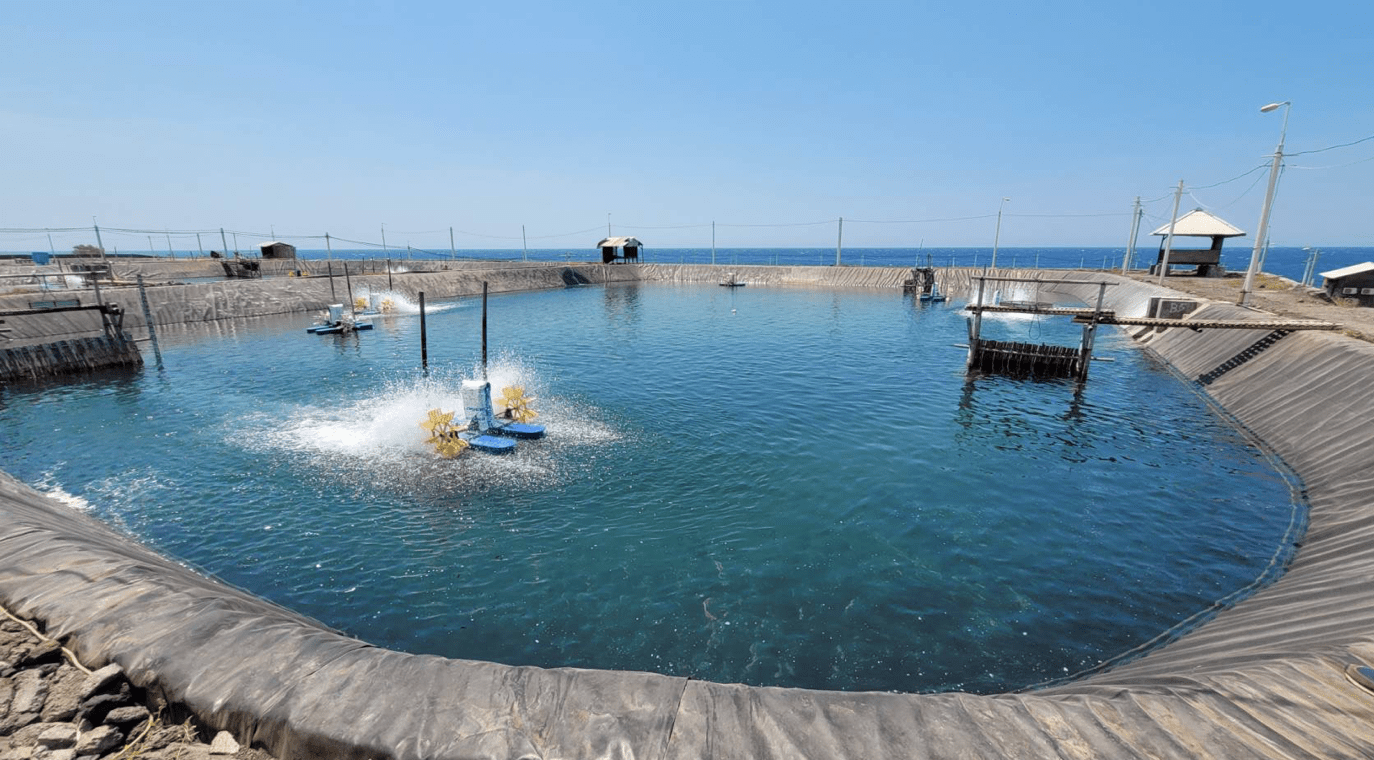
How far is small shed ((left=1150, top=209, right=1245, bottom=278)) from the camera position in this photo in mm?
47719

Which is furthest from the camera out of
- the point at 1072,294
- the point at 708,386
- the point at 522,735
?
the point at 1072,294

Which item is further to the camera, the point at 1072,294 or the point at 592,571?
the point at 1072,294

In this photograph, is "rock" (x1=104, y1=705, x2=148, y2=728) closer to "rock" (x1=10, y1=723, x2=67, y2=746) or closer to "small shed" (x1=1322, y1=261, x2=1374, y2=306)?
"rock" (x1=10, y1=723, x2=67, y2=746)

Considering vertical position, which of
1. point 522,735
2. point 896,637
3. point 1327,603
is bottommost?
point 896,637

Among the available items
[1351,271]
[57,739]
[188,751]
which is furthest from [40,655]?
[1351,271]

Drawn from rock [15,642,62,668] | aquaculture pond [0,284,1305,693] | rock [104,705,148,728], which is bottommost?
aquaculture pond [0,284,1305,693]

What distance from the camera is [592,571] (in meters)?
11.7

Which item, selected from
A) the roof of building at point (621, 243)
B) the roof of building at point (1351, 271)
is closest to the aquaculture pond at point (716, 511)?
the roof of building at point (1351, 271)

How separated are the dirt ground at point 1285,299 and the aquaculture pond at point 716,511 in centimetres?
629

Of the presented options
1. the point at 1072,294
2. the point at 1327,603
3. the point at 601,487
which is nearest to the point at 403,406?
the point at 601,487

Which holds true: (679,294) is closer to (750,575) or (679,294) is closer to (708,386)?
(708,386)

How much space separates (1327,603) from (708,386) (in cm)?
2058

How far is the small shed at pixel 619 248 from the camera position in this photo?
89.7 metres

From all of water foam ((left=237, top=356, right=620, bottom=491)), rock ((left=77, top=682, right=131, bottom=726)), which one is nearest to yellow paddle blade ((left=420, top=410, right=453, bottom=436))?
water foam ((left=237, top=356, right=620, bottom=491))
